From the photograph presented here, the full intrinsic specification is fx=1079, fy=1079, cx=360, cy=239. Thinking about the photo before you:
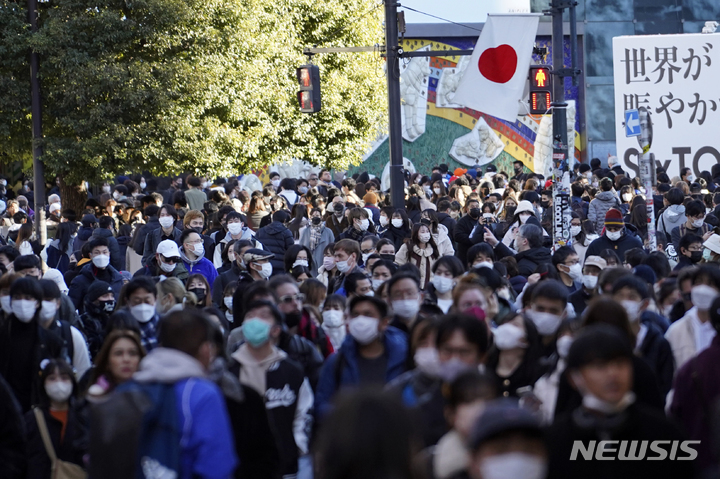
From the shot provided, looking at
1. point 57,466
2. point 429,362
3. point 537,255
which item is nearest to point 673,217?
point 537,255

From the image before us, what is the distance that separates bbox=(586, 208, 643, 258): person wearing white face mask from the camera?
11484 millimetres

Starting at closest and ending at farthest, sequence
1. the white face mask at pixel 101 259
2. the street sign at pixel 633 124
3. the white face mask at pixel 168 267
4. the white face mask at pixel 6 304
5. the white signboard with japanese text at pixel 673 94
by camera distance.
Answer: the white face mask at pixel 6 304 < the white face mask at pixel 101 259 < the white face mask at pixel 168 267 < the street sign at pixel 633 124 < the white signboard with japanese text at pixel 673 94

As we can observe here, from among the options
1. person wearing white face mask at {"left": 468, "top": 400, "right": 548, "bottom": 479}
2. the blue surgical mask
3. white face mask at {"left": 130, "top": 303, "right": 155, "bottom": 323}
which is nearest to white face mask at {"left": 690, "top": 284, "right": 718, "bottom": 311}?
the blue surgical mask

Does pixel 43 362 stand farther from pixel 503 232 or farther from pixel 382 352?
pixel 503 232

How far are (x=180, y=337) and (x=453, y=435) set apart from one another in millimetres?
1201

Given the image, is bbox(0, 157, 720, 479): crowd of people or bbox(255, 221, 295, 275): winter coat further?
bbox(255, 221, 295, 275): winter coat

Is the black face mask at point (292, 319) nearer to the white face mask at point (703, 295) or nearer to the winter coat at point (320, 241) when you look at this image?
the white face mask at point (703, 295)

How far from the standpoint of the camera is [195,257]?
11.5 metres

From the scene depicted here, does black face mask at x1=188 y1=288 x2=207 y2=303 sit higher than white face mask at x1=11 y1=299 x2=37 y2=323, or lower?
lower

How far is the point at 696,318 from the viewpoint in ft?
20.9

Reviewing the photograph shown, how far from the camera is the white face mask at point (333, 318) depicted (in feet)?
26.0

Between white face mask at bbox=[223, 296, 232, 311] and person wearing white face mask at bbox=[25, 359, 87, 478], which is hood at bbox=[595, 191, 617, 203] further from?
person wearing white face mask at bbox=[25, 359, 87, 478]

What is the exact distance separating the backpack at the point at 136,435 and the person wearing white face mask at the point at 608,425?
145cm

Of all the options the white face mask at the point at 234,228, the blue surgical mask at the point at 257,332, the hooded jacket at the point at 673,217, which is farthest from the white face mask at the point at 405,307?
the hooded jacket at the point at 673,217
